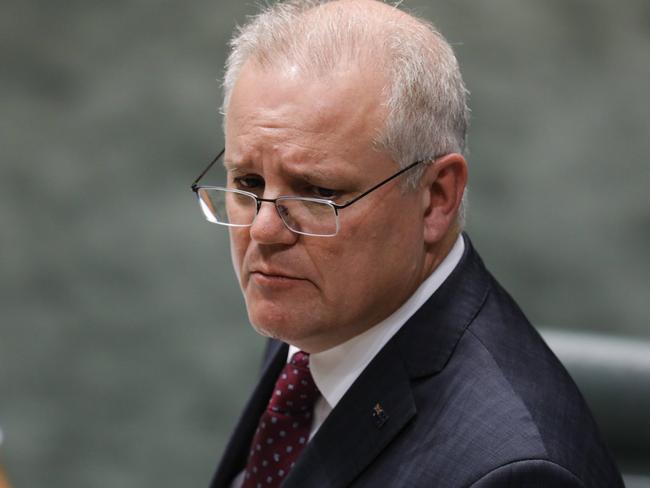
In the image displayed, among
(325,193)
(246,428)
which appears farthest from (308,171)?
(246,428)

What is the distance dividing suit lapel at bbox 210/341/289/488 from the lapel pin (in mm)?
380

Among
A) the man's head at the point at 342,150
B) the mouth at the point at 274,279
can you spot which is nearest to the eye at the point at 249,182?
the man's head at the point at 342,150

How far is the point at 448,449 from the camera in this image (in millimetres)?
1291

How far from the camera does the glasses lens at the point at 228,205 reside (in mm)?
1418

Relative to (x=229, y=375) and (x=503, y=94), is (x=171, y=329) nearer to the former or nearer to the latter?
(x=229, y=375)

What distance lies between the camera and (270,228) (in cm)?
135

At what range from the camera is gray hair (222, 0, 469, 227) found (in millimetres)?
1333

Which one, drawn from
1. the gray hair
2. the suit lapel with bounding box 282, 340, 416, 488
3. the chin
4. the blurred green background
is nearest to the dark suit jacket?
the suit lapel with bounding box 282, 340, 416, 488

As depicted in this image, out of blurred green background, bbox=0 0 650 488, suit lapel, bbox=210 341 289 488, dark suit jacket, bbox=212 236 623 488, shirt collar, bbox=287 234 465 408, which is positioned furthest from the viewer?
blurred green background, bbox=0 0 650 488

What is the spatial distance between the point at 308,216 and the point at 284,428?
386mm

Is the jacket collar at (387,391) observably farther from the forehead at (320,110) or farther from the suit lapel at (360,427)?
the forehead at (320,110)

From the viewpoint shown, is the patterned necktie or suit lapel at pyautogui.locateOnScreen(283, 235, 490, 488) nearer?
suit lapel at pyautogui.locateOnScreen(283, 235, 490, 488)

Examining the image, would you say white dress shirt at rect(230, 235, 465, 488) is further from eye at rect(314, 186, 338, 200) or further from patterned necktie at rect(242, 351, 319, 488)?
eye at rect(314, 186, 338, 200)

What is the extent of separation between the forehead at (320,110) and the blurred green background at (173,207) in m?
1.30
